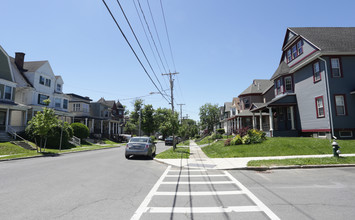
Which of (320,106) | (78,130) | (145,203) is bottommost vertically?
(145,203)

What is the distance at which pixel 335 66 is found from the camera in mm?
17109

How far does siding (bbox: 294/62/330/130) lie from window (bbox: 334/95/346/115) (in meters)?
0.88

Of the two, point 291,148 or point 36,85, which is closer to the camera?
point 291,148

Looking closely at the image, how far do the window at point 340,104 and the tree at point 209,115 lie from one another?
5343cm

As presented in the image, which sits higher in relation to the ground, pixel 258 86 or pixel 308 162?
pixel 258 86

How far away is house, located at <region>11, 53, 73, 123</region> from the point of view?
27281 millimetres

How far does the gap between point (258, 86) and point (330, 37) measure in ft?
59.7

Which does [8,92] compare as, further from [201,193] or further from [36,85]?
[201,193]

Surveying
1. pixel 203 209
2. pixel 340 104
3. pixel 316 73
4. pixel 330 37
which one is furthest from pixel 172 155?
pixel 330 37

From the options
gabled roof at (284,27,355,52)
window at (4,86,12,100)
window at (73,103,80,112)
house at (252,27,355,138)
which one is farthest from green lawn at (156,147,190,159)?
window at (73,103,80,112)

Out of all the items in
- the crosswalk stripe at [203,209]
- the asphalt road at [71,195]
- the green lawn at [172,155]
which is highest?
the asphalt road at [71,195]

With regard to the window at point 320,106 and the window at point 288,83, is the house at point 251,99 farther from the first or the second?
the window at point 320,106

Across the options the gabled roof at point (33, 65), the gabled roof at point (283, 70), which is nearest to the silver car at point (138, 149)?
the gabled roof at point (283, 70)

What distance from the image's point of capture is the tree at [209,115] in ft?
231
